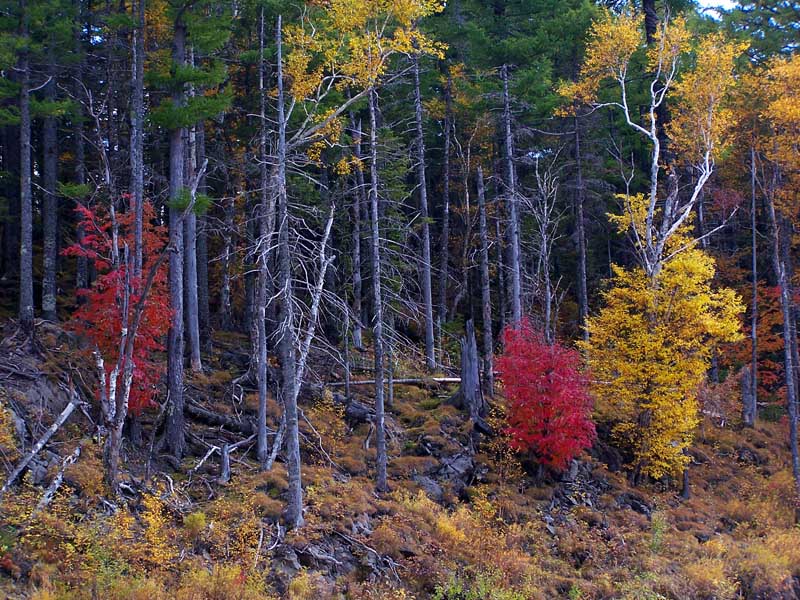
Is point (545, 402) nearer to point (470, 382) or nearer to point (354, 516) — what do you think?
point (470, 382)

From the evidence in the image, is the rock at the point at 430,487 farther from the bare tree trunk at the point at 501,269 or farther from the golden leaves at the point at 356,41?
the golden leaves at the point at 356,41

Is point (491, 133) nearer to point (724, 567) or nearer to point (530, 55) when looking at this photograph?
point (530, 55)

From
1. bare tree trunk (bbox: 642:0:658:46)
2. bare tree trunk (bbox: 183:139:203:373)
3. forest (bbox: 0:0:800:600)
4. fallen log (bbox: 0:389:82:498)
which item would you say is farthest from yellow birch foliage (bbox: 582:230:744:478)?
fallen log (bbox: 0:389:82:498)

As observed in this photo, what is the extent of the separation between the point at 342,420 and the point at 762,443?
16.5 metres

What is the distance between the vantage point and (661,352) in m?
21.0

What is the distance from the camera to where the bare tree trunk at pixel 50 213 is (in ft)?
65.9

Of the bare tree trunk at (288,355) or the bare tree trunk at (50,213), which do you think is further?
the bare tree trunk at (50,213)

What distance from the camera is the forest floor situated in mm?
11562

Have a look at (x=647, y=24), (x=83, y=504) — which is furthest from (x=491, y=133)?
(x=83, y=504)

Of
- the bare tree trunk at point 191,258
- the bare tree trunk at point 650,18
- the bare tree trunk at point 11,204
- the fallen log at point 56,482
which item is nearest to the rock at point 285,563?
the fallen log at point 56,482

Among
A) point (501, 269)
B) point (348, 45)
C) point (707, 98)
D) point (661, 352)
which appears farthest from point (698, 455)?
point (348, 45)

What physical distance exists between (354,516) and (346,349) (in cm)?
560

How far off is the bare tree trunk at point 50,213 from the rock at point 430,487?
11458 millimetres

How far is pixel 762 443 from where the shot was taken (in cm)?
2595
